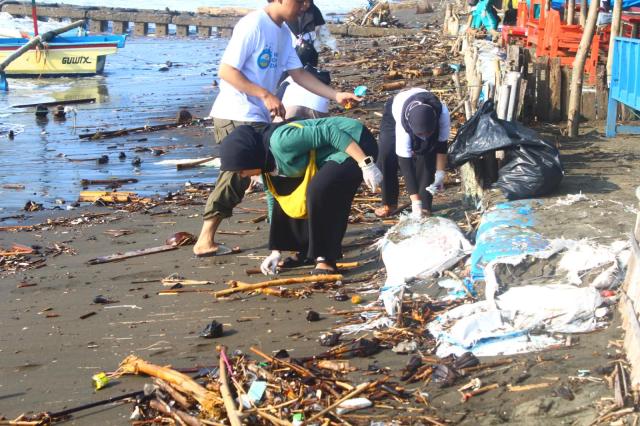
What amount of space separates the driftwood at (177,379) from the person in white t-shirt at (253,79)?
7.32 feet

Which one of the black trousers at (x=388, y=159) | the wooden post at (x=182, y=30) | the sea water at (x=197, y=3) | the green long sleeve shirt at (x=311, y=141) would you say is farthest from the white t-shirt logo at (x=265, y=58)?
the sea water at (x=197, y=3)

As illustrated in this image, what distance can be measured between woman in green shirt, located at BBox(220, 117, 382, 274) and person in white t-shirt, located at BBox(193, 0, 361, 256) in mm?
283

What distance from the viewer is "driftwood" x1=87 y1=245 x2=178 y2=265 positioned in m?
7.66

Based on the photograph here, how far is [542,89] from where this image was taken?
→ 11094 mm

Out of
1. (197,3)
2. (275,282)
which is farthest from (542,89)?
(197,3)

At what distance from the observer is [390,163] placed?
320 inches

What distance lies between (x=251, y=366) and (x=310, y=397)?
0.50m

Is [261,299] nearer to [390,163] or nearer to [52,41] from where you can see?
[390,163]

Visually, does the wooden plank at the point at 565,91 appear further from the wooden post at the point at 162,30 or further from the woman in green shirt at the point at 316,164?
the wooden post at the point at 162,30

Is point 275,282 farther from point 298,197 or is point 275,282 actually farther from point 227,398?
point 227,398

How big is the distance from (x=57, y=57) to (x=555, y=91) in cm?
2011

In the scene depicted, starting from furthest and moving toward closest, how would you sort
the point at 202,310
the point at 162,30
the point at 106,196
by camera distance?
1. the point at 162,30
2. the point at 106,196
3. the point at 202,310

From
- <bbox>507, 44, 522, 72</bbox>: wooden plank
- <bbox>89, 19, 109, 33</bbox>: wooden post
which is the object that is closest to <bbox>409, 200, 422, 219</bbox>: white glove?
<bbox>507, 44, 522, 72</bbox>: wooden plank

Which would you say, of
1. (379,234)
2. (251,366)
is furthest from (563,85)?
(251,366)
